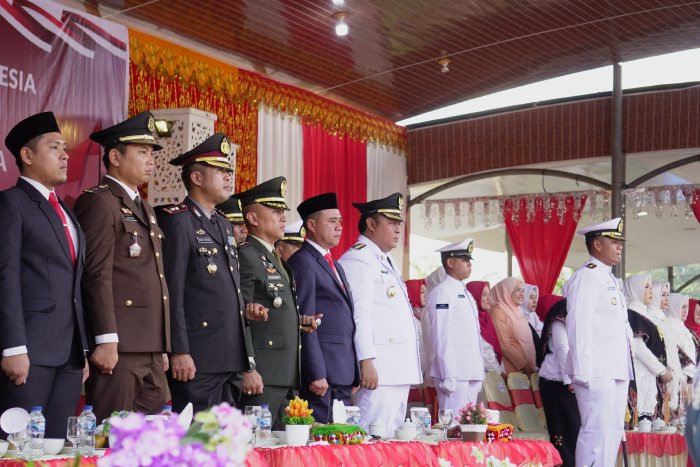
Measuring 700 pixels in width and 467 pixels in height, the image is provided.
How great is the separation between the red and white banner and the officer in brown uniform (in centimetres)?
259

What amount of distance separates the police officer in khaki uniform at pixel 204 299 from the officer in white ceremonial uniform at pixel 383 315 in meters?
1.11

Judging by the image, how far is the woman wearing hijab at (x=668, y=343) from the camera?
298 inches

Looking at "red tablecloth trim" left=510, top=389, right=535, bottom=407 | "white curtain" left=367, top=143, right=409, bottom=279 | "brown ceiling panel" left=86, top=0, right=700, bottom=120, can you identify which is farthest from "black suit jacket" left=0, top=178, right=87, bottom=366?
"white curtain" left=367, top=143, right=409, bottom=279

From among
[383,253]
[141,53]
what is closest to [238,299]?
[383,253]

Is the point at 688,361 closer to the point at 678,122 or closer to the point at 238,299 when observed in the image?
the point at 678,122

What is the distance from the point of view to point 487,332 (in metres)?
7.86

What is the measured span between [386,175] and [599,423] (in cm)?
504

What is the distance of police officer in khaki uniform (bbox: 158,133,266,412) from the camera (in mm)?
3898

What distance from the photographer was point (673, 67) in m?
9.91

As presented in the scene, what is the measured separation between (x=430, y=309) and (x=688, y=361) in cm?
241

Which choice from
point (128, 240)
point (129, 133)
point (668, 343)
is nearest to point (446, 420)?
point (128, 240)

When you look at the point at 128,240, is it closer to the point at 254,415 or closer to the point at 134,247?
the point at 134,247

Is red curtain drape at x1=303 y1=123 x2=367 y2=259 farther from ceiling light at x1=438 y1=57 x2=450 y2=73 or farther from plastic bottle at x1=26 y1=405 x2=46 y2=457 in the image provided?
plastic bottle at x1=26 y1=405 x2=46 y2=457

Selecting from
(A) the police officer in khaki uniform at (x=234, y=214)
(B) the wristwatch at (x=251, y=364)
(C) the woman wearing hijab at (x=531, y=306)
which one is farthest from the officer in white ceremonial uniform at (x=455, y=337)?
(B) the wristwatch at (x=251, y=364)
